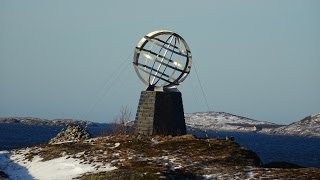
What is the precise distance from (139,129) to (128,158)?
335 inches

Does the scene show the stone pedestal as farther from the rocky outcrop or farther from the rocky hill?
the rocky outcrop

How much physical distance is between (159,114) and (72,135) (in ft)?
28.0

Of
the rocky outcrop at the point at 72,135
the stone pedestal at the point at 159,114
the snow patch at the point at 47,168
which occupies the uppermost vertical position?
the stone pedestal at the point at 159,114

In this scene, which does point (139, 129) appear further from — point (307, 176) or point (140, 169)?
point (307, 176)

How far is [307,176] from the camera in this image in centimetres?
2625

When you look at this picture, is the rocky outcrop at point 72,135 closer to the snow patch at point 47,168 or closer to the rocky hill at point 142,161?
the rocky hill at point 142,161

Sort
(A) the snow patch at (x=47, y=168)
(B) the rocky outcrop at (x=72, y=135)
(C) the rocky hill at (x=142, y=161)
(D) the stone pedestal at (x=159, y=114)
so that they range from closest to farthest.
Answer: (C) the rocky hill at (x=142, y=161), (A) the snow patch at (x=47, y=168), (D) the stone pedestal at (x=159, y=114), (B) the rocky outcrop at (x=72, y=135)

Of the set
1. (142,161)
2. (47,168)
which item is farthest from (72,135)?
(142,161)

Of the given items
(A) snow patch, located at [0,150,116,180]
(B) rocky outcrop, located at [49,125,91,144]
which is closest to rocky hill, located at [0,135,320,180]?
(A) snow patch, located at [0,150,116,180]

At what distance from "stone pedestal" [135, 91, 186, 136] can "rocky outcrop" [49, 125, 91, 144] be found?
17.1ft

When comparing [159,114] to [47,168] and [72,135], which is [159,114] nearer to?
[72,135]

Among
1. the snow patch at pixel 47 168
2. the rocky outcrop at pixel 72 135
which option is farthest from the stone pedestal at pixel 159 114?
the snow patch at pixel 47 168

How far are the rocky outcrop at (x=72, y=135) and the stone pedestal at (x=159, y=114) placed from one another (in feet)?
17.1

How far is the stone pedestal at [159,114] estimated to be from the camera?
39531mm
